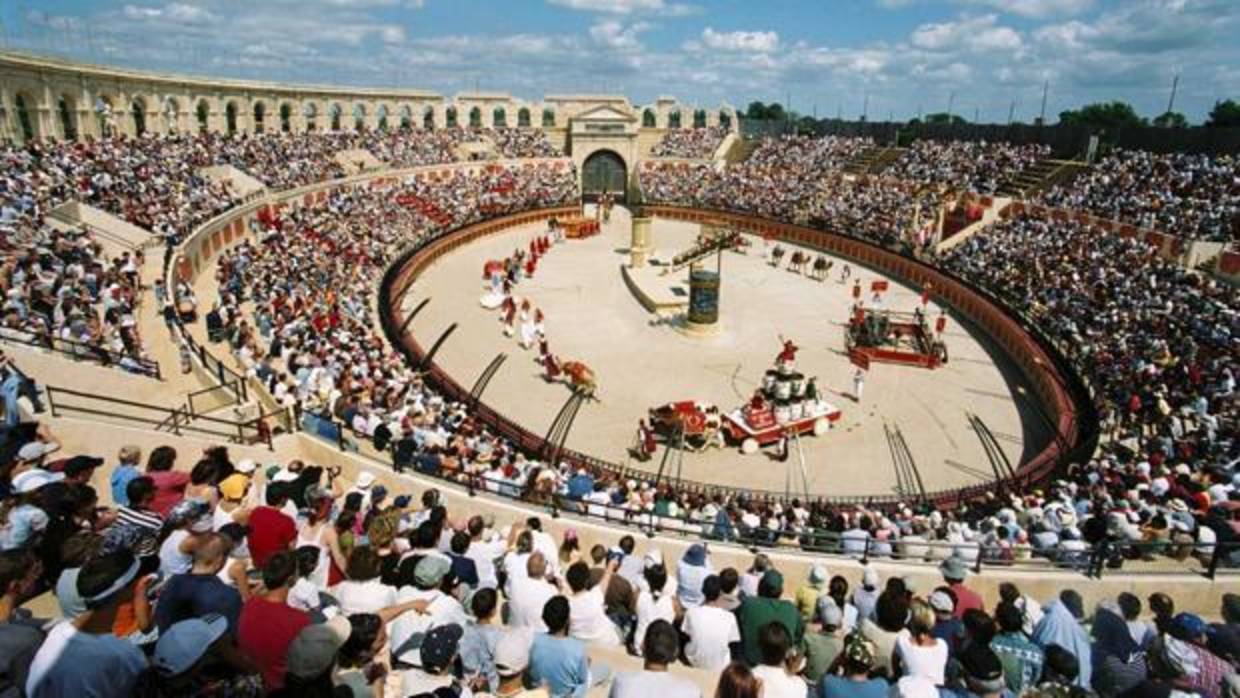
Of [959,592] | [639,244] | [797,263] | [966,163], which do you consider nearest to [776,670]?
[959,592]

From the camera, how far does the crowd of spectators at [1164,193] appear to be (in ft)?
94.7

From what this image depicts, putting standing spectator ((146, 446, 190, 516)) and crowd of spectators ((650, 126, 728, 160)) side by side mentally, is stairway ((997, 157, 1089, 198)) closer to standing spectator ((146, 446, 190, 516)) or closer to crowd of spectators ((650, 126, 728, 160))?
crowd of spectators ((650, 126, 728, 160))

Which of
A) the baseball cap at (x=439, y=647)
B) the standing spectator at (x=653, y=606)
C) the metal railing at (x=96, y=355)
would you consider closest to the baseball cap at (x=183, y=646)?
the baseball cap at (x=439, y=647)

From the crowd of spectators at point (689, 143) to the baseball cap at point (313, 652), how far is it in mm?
72541

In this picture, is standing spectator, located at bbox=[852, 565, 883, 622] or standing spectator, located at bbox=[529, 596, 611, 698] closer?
standing spectator, located at bbox=[529, 596, 611, 698]

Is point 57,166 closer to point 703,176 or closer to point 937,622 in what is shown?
point 937,622

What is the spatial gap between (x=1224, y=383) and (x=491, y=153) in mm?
62809

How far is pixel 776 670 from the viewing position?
5.02 m

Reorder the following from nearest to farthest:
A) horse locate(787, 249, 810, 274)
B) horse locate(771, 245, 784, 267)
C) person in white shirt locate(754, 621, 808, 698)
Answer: person in white shirt locate(754, 621, 808, 698), horse locate(787, 249, 810, 274), horse locate(771, 245, 784, 267)

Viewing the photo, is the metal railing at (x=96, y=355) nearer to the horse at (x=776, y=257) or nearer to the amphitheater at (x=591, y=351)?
the amphitheater at (x=591, y=351)

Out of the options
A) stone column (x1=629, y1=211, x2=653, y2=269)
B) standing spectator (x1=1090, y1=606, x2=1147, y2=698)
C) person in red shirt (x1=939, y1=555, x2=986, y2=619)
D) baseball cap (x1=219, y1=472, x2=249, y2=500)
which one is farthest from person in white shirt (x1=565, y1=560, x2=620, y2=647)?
stone column (x1=629, y1=211, x2=653, y2=269)

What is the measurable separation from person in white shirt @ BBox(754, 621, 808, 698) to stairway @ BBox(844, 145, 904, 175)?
58.6 m

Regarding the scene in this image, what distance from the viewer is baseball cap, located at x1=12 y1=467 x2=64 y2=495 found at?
23.2 ft

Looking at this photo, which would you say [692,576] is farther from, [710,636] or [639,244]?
[639,244]
